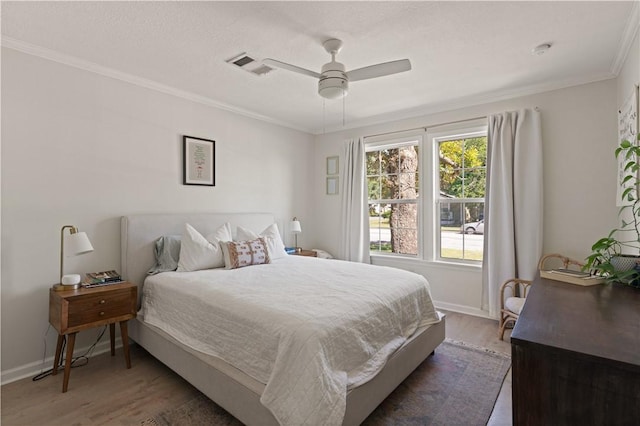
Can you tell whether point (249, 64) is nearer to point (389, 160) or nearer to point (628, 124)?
point (389, 160)

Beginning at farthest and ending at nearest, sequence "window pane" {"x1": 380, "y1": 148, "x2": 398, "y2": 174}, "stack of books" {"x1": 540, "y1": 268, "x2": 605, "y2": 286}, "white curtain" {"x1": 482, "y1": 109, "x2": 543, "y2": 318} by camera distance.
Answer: "window pane" {"x1": 380, "y1": 148, "x2": 398, "y2": 174}, "white curtain" {"x1": 482, "y1": 109, "x2": 543, "y2": 318}, "stack of books" {"x1": 540, "y1": 268, "x2": 605, "y2": 286}

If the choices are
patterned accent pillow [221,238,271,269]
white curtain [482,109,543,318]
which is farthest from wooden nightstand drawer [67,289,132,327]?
white curtain [482,109,543,318]

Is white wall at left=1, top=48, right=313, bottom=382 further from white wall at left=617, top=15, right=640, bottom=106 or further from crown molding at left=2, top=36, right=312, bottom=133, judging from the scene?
white wall at left=617, top=15, right=640, bottom=106

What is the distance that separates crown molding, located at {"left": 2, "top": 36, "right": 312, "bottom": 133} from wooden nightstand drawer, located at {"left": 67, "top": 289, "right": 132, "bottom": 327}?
2018mm

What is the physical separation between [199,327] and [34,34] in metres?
2.53

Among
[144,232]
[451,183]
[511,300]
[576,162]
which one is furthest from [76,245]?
[576,162]

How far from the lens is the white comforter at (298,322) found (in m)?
1.60

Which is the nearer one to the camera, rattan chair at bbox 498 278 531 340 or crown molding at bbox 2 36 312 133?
crown molding at bbox 2 36 312 133

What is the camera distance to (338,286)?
96.7 inches

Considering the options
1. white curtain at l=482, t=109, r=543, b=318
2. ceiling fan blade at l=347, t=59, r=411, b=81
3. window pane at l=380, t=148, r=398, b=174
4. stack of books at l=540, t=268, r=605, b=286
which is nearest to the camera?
stack of books at l=540, t=268, r=605, b=286

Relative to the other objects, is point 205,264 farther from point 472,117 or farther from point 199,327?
point 472,117

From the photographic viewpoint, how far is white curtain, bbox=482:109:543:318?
338cm

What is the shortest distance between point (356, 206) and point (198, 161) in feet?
7.56

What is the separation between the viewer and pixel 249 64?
284 centimetres
